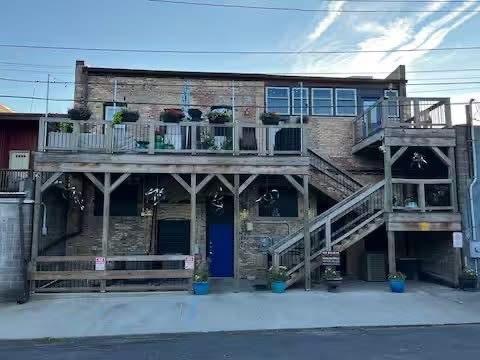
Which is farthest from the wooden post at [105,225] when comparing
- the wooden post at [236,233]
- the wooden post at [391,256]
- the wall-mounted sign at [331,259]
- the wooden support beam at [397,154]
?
the wooden support beam at [397,154]

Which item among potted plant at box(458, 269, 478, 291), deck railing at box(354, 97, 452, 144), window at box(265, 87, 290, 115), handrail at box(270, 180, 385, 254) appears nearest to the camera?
potted plant at box(458, 269, 478, 291)

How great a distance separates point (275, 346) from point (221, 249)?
24.9 ft

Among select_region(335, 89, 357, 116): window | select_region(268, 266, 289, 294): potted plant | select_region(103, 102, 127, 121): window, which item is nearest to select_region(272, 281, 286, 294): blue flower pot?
select_region(268, 266, 289, 294): potted plant

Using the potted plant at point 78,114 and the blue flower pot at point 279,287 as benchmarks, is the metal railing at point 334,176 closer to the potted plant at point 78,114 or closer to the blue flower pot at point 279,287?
the blue flower pot at point 279,287

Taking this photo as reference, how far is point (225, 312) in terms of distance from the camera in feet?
30.2

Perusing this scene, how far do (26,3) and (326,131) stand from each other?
37.3 ft

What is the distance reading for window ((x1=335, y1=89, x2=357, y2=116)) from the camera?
1548cm

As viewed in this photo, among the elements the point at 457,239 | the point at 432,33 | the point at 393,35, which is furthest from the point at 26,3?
the point at 457,239

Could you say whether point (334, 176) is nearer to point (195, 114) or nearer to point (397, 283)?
point (397, 283)

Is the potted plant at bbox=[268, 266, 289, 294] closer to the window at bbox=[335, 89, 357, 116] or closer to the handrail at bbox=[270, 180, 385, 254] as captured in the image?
the handrail at bbox=[270, 180, 385, 254]

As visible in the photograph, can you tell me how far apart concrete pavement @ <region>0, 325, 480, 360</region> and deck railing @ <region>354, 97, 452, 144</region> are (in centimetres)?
666

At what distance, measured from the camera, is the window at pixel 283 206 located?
1444 centimetres

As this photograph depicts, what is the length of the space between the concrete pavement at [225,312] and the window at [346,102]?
7.09m

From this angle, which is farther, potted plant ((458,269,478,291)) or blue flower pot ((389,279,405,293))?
potted plant ((458,269,478,291))
